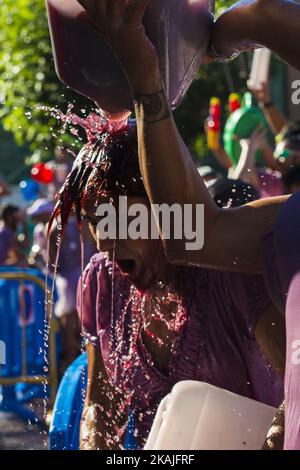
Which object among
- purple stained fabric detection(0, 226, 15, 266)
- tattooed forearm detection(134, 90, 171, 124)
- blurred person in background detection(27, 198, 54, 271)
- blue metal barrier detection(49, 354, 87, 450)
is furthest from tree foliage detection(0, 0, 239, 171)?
tattooed forearm detection(134, 90, 171, 124)

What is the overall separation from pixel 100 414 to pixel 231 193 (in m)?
0.82

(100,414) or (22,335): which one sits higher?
(100,414)

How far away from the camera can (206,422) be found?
88.0 inches

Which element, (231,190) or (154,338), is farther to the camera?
(231,190)

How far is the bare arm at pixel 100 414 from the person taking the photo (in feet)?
9.70

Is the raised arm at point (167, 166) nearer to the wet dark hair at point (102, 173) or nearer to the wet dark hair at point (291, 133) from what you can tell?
the wet dark hair at point (102, 173)

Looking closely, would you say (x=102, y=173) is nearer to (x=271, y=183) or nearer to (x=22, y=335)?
(x=271, y=183)

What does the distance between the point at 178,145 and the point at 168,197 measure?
104mm

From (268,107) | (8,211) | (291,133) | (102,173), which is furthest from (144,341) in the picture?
(8,211)

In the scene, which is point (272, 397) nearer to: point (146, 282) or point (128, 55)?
point (146, 282)

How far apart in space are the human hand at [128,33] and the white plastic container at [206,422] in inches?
27.5

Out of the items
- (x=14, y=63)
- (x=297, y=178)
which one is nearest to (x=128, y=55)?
(x=297, y=178)

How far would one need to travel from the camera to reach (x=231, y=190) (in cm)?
331

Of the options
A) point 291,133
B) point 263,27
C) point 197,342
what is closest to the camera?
point 263,27
